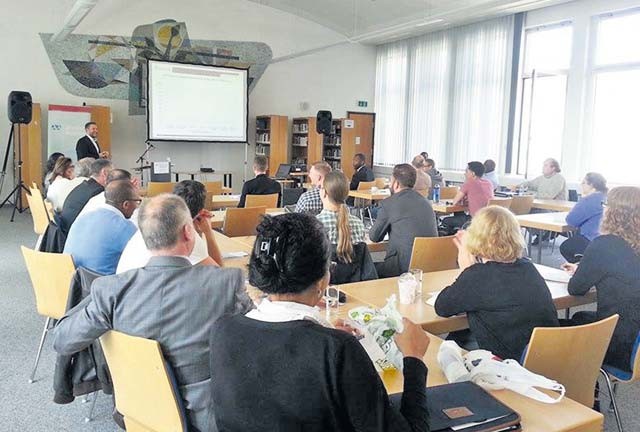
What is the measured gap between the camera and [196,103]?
1123cm

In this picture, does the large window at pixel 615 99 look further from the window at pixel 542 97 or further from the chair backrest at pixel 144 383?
the chair backrest at pixel 144 383

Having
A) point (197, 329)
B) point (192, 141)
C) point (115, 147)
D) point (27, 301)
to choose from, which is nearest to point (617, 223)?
point (197, 329)

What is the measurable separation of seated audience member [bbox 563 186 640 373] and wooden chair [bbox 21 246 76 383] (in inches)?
103

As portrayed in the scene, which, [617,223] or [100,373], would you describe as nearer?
[100,373]

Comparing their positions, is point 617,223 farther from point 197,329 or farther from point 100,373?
point 100,373

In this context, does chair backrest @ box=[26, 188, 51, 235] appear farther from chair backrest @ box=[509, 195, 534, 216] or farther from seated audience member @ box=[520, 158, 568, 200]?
seated audience member @ box=[520, 158, 568, 200]

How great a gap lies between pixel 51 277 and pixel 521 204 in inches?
231

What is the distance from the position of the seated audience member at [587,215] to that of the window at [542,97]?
475cm

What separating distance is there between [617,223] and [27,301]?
476 centimetres

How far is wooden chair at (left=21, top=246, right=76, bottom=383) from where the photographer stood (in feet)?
9.17

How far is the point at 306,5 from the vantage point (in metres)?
12.8

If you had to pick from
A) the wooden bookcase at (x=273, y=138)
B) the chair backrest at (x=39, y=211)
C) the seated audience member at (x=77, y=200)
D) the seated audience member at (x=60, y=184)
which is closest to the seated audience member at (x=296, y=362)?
the seated audience member at (x=77, y=200)

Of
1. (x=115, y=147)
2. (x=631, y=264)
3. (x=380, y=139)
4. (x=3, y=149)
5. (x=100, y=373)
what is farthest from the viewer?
(x=380, y=139)

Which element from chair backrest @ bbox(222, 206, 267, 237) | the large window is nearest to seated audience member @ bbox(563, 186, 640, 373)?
chair backrest @ bbox(222, 206, 267, 237)
